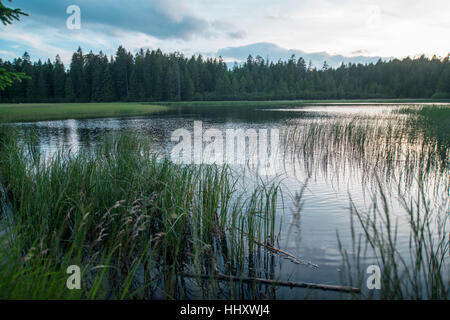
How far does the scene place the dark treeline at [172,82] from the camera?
247 feet

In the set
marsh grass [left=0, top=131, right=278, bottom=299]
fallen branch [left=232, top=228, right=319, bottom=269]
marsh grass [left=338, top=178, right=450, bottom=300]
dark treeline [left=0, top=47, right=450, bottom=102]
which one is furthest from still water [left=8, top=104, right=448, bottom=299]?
dark treeline [left=0, top=47, right=450, bottom=102]

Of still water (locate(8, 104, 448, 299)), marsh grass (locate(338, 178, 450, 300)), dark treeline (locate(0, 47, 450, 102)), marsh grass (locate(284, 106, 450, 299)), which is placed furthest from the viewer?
dark treeline (locate(0, 47, 450, 102))

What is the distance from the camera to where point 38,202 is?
425cm

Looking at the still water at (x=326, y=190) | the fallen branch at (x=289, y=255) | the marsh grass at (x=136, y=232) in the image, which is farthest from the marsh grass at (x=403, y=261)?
the marsh grass at (x=136, y=232)

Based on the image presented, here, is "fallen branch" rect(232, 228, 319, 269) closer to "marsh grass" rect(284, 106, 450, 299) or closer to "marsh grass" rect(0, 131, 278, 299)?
"marsh grass" rect(0, 131, 278, 299)

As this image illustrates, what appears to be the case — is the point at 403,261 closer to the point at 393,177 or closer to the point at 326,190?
the point at 326,190

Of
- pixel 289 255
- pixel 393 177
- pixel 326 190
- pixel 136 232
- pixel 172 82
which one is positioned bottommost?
pixel 289 255

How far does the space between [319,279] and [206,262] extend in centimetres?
152

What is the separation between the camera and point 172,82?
79812 millimetres

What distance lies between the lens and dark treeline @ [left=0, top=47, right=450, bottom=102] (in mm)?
75375

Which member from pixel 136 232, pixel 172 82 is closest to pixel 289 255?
pixel 136 232

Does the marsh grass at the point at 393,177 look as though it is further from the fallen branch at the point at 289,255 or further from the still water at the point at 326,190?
the fallen branch at the point at 289,255

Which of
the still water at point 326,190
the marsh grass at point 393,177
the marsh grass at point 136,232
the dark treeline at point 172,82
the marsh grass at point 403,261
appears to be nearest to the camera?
the marsh grass at point 403,261
